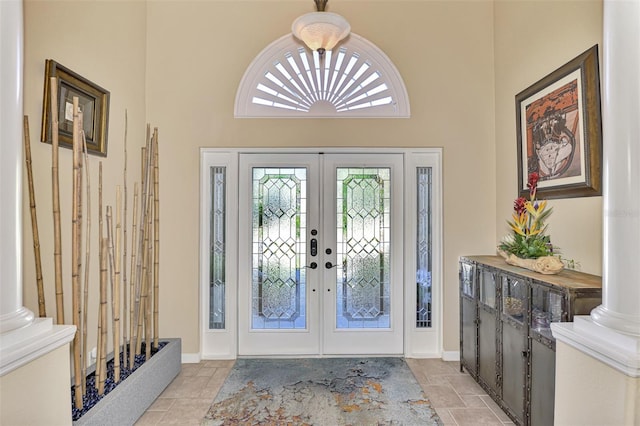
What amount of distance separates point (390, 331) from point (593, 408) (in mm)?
2096

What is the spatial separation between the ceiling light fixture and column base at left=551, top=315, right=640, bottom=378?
256 centimetres

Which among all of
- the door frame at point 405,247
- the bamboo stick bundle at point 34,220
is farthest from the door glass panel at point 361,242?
the bamboo stick bundle at point 34,220

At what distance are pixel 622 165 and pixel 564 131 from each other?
43.9 inches

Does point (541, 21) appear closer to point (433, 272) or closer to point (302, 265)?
point (433, 272)

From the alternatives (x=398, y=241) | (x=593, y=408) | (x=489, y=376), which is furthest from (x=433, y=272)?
(x=593, y=408)

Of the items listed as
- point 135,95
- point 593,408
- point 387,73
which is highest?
point 387,73

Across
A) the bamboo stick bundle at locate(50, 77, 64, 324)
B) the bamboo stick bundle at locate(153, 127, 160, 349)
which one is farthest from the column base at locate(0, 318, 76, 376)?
the bamboo stick bundle at locate(153, 127, 160, 349)

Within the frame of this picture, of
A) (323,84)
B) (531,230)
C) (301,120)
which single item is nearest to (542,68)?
(531,230)

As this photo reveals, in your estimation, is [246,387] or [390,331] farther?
[390,331]

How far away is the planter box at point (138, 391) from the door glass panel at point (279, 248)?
0.85 meters

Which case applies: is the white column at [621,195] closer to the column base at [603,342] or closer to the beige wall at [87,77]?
the column base at [603,342]

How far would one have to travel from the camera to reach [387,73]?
353 cm

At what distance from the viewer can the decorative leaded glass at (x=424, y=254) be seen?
11.8 ft

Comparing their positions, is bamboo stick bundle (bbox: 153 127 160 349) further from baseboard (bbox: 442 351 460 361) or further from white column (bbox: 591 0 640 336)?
white column (bbox: 591 0 640 336)
